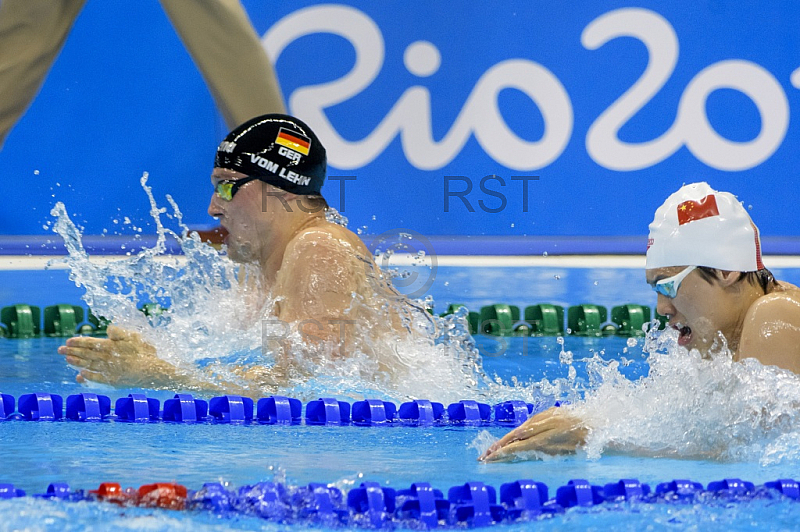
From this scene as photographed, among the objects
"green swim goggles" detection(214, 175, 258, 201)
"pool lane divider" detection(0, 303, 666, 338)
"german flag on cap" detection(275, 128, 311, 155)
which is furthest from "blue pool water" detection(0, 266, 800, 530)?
"pool lane divider" detection(0, 303, 666, 338)

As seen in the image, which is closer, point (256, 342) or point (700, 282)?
point (700, 282)

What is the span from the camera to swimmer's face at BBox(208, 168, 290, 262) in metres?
3.25

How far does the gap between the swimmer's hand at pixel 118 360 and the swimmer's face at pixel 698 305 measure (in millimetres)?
1473

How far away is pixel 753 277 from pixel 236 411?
1.41 meters

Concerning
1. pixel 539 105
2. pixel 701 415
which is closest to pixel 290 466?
pixel 701 415

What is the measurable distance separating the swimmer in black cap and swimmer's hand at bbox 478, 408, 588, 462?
0.82m

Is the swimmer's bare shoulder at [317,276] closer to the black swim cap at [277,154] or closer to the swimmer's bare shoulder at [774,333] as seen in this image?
the black swim cap at [277,154]

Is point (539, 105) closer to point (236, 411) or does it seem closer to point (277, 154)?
point (277, 154)

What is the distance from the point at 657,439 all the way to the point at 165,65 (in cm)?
437

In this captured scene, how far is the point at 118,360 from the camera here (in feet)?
9.72

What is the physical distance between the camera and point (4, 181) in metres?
5.80

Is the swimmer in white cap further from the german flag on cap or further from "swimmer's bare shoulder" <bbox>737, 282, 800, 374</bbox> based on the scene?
the german flag on cap

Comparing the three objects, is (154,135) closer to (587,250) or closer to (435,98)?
(435,98)

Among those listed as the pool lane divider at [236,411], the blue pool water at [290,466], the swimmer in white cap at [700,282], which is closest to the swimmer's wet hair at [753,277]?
the swimmer in white cap at [700,282]
